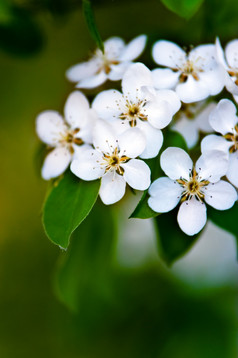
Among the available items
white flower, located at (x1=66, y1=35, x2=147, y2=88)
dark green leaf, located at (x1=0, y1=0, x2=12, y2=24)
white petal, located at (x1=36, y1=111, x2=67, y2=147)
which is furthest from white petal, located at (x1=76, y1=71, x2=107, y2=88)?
dark green leaf, located at (x1=0, y1=0, x2=12, y2=24)

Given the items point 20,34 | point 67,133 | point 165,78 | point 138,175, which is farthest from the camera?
point 20,34

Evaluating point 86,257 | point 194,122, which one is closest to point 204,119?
point 194,122

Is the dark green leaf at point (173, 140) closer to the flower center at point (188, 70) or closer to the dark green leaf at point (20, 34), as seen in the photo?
the flower center at point (188, 70)

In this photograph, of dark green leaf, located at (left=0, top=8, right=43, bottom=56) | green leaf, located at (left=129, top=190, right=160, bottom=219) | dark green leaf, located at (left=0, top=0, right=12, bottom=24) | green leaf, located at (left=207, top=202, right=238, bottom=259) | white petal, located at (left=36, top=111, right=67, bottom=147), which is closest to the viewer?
green leaf, located at (left=129, top=190, right=160, bottom=219)

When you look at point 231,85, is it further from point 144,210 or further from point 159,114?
point 144,210

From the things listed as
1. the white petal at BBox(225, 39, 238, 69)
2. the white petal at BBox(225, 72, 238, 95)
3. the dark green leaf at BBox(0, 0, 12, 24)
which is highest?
the dark green leaf at BBox(0, 0, 12, 24)

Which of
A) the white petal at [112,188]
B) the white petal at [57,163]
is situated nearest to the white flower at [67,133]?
the white petal at [57,163]

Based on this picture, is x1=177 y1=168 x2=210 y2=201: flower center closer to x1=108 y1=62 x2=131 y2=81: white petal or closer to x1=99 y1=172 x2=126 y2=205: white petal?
A: x1=99 y1=172 x2=126 y2=205: white petal
